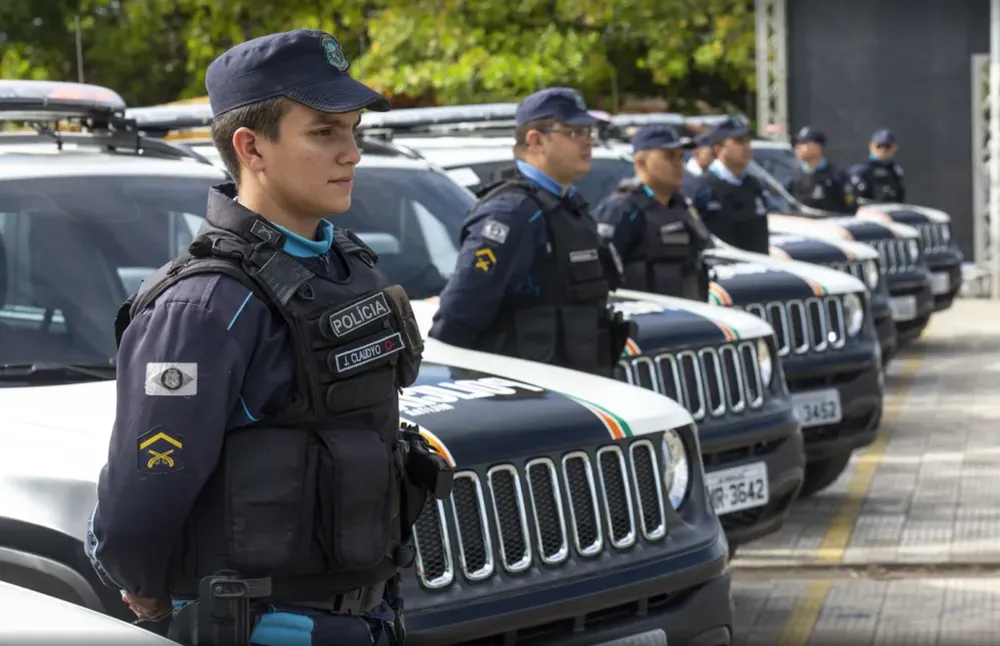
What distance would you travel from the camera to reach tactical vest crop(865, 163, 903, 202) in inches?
771

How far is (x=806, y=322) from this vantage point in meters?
9.30

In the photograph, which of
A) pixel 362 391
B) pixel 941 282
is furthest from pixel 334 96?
pixel 941 282

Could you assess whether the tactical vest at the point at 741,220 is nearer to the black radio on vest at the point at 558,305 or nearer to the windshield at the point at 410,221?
the windshield at the point at 410,221

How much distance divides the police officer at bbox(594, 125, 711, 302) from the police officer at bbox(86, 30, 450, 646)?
218 inches

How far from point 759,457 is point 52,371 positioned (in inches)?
125

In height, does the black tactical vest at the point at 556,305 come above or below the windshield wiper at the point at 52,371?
below

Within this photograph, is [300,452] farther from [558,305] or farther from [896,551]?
[896,551]

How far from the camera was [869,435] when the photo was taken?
29.9 feet

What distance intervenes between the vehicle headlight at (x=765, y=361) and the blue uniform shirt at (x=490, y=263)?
132cm

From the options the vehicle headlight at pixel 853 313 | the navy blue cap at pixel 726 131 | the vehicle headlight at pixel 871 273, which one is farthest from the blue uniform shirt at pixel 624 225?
the vehicle headlight at pixel 871 273

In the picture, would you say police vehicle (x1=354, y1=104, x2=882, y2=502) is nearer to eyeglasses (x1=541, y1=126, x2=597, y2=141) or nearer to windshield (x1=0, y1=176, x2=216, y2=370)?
eyeglasses (x1=541, y1=126, x2=597, y2=141)

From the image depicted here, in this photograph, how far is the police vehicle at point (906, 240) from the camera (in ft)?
49.0

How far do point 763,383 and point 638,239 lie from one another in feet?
5.28

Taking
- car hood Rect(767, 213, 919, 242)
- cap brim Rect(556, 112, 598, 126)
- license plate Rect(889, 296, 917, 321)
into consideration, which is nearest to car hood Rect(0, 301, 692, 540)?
cap brim Rect(556, 112, 598, 126)
